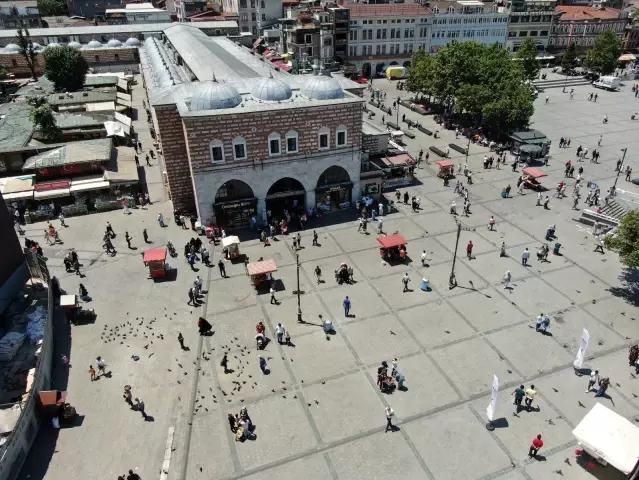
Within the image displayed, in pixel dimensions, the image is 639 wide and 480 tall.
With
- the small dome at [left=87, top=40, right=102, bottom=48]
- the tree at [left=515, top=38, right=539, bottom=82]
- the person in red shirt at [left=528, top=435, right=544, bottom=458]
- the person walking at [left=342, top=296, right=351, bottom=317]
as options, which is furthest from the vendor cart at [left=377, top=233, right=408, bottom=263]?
the small dome at [left=87, top=40, right=102, bottom=48]

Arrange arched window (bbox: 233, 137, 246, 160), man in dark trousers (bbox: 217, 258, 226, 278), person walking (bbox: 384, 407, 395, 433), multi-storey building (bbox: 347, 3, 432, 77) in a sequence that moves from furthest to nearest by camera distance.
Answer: multi-storey building (bbox: 347, 3, 432, 77) < arched window (bbox: 233, 137, 246, 160) < man in dark trousers (bbox: 217, 258, 226, 278) < person walking (bbox: 384, 407, 395, 433)

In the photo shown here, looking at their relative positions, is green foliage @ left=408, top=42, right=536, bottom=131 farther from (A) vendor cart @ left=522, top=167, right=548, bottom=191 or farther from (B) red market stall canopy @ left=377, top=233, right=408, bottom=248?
(B) red market stall canopy @ left=377, top=233, right=408, bottom=248

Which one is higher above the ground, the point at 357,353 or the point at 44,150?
the point at 44,150

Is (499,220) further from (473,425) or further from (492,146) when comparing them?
(473,425)

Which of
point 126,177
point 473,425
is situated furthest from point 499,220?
point 126,177

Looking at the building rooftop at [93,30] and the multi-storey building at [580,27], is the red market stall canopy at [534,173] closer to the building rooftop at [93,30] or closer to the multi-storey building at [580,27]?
the building rooftop at [93,30]
